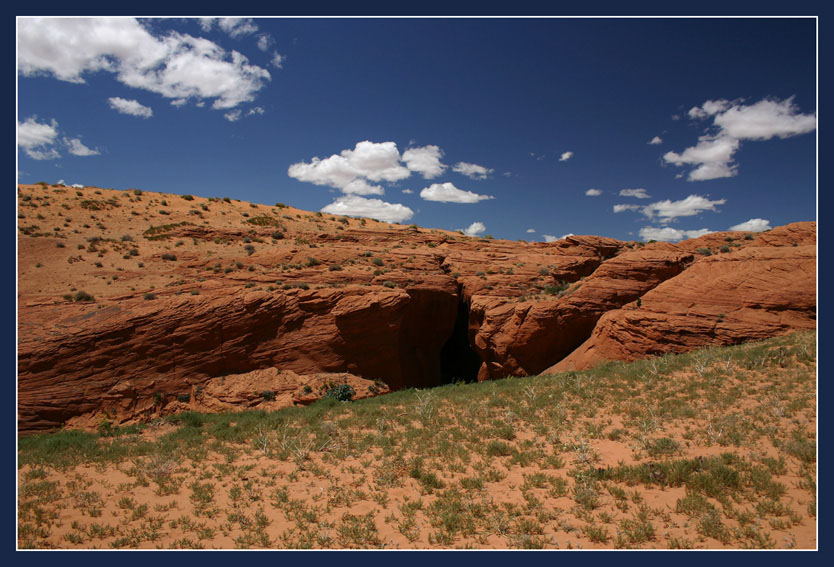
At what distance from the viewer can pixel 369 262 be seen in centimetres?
2253

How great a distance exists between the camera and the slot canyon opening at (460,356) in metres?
23.8

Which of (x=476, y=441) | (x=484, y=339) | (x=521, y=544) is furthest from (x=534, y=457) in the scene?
(x=484, y=339)

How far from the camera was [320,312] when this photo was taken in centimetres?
1762

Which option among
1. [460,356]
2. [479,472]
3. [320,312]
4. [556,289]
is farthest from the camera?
[460,356]

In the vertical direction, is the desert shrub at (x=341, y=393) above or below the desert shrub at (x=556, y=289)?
below

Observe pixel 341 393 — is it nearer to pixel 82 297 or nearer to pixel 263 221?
pixel 82 297

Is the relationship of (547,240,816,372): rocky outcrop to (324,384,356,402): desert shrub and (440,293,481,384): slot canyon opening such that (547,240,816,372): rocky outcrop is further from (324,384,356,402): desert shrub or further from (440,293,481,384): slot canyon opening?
(324,384,356,402): desert shrub

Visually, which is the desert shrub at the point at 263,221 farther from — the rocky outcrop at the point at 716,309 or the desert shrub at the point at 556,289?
the rocky outcrop at the point at 716,309

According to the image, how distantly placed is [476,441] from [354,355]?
9.28 metres

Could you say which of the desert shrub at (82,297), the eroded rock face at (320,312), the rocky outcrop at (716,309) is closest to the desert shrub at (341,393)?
the eroded rock face at (320,312)

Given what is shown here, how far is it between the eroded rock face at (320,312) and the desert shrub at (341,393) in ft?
2.15

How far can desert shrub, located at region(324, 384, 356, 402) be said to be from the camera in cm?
1550

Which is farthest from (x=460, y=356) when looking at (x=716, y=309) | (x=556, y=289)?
(x=716, y=309)

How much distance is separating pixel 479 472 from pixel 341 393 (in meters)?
8.88
